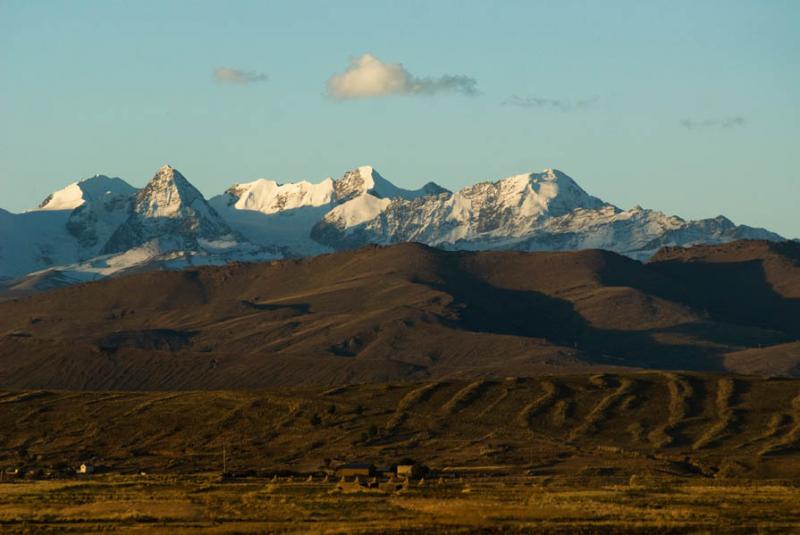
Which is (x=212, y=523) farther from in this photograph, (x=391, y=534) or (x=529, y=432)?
(x=529, y=432)

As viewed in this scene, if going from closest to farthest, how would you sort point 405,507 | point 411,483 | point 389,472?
point 405,507
point 411,483
point 389,472

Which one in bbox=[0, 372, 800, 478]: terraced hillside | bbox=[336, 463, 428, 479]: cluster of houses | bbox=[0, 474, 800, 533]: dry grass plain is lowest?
bbox=[0, 372, 800, 478]: terraced hillside

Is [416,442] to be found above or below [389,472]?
below

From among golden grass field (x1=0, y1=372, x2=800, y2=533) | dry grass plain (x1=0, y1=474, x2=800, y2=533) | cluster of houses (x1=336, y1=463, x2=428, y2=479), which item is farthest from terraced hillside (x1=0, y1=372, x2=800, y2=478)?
dry grass plain (x1=0, y1=474, x2=800, y2=533)

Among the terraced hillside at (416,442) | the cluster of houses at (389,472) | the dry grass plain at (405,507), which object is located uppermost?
the dry grass plain at (405,507)

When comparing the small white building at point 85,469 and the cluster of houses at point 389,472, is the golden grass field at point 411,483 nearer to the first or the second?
the small white building at point 85,469

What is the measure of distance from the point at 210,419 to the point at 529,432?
39306 millimetres

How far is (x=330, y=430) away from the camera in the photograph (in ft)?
618

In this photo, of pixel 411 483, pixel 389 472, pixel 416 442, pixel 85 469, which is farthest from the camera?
pixel 416 442

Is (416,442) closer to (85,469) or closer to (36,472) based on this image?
(85,469)

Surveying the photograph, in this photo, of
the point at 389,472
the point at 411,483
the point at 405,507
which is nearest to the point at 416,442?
the point at 389,472

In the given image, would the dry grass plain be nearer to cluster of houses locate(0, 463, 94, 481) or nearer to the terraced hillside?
cluster of houses locate(0, 463, 94, 481)

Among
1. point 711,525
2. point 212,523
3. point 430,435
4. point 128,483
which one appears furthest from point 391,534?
point 430,435

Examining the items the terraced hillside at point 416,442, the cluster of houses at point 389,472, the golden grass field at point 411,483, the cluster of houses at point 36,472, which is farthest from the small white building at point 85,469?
the cluster of houses at point 389,472
